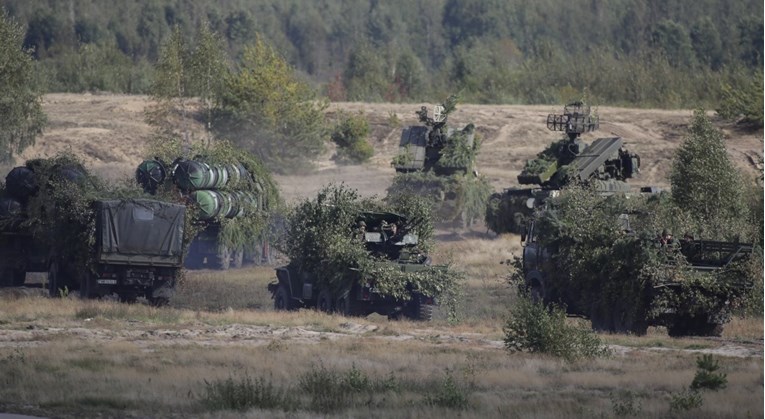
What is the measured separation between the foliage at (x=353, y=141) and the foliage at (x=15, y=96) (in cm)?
1534

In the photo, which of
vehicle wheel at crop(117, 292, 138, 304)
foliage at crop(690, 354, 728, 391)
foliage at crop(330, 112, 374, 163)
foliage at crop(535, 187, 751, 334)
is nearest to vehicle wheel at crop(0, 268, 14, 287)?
vehicle wheel at crop(117, 292, 138, 304)

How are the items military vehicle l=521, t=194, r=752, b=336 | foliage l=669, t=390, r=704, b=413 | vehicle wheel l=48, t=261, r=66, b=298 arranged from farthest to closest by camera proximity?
1. vehicle wheel l=48, t=261, r=66, b=298
2. military vehicle l=521, t=194, r=752, b=336
3. foliage l=669, t=390, r=704, b=413

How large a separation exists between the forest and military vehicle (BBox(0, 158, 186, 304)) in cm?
3395

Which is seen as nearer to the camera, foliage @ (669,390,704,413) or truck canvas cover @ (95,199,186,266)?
foliage @ (669,390,704,413)

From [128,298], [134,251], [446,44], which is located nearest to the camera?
[134,251]

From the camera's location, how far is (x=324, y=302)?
30.3 metres

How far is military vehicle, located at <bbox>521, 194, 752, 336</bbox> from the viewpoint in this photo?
2489 cm

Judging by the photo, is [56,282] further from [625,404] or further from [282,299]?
[625,404]

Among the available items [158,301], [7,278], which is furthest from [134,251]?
[7,278]

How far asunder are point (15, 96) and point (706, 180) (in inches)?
1263

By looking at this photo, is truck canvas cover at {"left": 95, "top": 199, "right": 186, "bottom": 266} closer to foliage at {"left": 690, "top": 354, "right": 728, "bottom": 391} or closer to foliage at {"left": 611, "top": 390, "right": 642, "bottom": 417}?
foliage at {"left": 611, "top": 390, "right": 642, "bottom": 417}

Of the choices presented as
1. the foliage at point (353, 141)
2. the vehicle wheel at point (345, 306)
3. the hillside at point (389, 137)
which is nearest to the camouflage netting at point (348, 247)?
the vehicle wheel at point (345, 306)

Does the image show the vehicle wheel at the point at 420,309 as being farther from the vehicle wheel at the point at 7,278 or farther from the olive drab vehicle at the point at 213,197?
the vehicle wheel at the point at 7,278

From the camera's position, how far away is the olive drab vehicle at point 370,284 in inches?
1148
